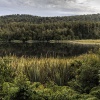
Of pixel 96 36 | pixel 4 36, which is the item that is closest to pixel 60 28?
pixel 96 36

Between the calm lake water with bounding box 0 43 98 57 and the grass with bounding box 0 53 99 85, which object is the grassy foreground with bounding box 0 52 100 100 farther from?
the calm lake water with bounding box 0 43 98 57

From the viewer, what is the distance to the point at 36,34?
336 feet

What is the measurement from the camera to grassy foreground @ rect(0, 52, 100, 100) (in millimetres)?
6379

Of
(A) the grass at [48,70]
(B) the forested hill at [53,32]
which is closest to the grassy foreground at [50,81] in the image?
(A) the grass at [48,70]

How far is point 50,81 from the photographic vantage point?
9.89 meters

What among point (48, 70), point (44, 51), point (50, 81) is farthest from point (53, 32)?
point (50, 81)

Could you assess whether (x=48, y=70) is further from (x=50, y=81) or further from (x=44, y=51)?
(x=44, y=51)

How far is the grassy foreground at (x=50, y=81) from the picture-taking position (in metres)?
6.38

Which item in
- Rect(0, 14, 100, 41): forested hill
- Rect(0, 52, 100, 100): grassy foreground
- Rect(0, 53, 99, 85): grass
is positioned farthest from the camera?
Rect(0, 14, 100, 41): forested hill

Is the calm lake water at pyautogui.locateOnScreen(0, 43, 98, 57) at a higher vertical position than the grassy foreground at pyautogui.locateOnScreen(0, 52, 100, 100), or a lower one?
lower

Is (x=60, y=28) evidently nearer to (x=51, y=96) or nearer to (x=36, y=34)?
(x=36, y=34)

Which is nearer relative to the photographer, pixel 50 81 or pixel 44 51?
pixel 50 81

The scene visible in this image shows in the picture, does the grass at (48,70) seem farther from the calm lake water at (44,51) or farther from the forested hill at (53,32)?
the forested hill at (53,32)

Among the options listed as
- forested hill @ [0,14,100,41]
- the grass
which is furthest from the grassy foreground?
forested hill @ [0,14,100,41]
